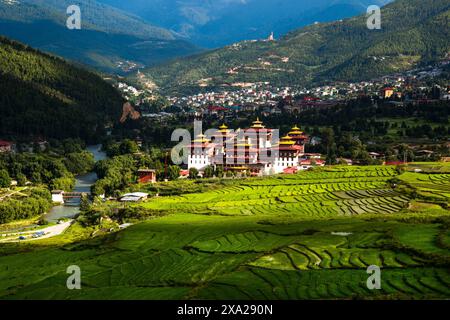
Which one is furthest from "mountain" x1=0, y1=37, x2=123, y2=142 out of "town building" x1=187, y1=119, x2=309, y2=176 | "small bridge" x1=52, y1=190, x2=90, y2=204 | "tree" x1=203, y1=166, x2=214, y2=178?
"tree" x1=203, y1=166, x2=214, y2=178

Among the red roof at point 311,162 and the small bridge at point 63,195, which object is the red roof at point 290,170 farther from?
the small bridge at point 63,195

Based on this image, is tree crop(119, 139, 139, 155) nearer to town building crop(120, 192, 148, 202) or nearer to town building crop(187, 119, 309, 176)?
town building crop(187, 119, 309, 176)

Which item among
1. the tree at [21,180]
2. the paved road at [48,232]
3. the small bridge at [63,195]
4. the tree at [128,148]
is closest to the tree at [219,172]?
the small bridge at [63,195]

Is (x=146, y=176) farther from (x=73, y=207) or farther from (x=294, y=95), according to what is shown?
(x=294, y=95)
